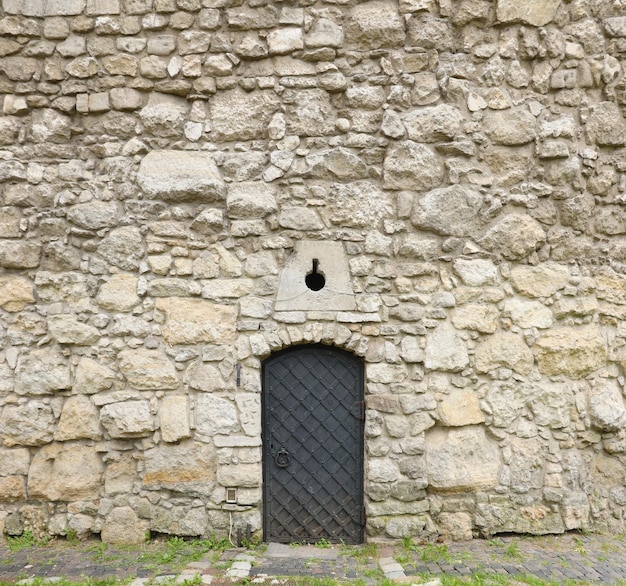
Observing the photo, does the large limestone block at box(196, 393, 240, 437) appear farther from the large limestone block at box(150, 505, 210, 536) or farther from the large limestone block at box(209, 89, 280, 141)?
the large limestone block at box(209, 89, 280, 141)

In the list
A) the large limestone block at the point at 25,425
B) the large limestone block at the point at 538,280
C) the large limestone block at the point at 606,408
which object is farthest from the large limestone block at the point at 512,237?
the large limestone block at the point at 25,425

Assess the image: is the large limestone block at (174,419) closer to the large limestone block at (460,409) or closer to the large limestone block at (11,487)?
the large limestone block at (11,487)

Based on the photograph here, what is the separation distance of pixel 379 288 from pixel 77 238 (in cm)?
224

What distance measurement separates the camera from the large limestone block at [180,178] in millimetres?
3906

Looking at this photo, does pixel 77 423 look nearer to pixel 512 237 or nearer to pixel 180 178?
pixel 180 178

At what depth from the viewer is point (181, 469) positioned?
3838 millimetres

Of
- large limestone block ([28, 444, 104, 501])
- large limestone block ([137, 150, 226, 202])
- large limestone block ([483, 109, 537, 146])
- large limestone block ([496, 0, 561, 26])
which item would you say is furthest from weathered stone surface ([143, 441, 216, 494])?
large limestone block ([496, 0, 561, 26])

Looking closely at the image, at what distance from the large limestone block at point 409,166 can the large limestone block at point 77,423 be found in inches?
107

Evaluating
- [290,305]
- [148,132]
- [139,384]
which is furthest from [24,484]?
[148,132]

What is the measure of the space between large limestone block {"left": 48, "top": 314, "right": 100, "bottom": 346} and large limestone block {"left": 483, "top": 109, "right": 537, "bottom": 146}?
3.25 meters

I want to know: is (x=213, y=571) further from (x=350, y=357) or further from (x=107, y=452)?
(x=350, y=357)

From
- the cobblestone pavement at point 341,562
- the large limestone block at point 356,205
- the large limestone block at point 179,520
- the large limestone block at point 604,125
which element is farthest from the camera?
the large limestone block at point 604,125

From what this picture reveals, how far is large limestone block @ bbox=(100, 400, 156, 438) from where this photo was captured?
383cm

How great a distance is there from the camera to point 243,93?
3.97m
